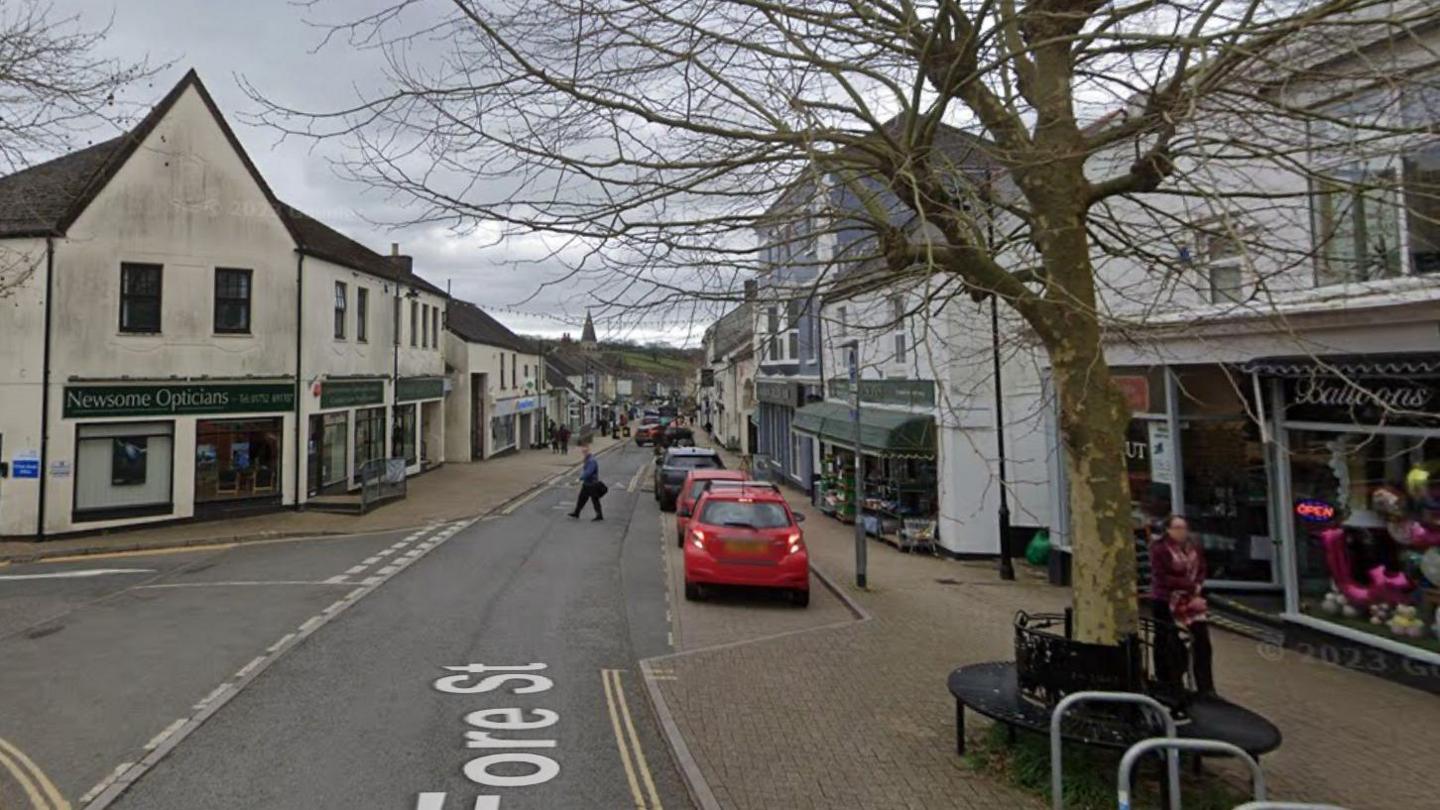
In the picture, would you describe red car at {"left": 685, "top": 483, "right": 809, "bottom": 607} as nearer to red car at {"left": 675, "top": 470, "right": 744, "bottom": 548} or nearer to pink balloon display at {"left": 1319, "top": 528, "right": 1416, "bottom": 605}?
red car at {"left": 675, "top": 470, "right": 744, "bottom": 548}

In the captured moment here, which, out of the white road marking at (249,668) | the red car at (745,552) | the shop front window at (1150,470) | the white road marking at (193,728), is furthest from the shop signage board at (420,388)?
the shop front window at (1150,470)

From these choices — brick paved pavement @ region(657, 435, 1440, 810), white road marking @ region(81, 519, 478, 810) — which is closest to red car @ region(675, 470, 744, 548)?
brick paved pavement @ region(657, 435, 1440, 810)

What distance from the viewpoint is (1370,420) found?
8.41 meters

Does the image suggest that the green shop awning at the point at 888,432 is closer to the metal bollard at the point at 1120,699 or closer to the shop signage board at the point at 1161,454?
the shop signage board at the point at 1161,454

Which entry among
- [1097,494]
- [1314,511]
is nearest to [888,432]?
[1314,511]

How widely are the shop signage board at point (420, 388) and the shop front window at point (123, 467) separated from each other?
30.0ft

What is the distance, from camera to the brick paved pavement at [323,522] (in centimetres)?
1532

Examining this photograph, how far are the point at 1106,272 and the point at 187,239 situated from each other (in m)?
18.7

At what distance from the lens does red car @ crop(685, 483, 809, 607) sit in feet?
35.4

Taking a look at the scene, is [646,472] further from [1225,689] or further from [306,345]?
[1225,689]

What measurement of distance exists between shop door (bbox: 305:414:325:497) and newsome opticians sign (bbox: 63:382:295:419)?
40.6 inches

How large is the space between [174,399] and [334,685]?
13.3m

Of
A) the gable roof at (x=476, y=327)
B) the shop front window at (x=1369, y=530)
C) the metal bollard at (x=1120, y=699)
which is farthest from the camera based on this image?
the gable roof at (x=476, y=327)

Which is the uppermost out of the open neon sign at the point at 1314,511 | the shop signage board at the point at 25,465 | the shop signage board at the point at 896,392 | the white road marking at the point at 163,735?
the shop signage board at the point at 896,392
